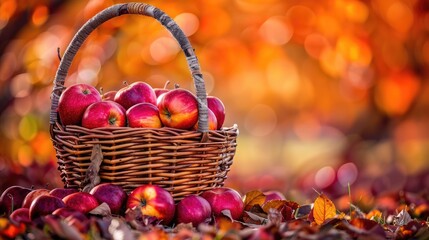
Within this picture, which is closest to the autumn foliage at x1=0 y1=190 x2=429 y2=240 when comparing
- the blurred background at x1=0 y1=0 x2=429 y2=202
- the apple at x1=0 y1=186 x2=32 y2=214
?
the apple at x1=0 y1=186 x2=32 y2=214

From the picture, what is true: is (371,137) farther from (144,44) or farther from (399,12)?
(144,44)

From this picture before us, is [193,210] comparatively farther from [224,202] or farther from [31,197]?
[31,197]

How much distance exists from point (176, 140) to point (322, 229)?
0.60 m

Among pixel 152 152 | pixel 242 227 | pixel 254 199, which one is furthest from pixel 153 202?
pixel 254 199

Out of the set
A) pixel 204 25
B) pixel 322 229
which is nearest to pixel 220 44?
pixel 204 25

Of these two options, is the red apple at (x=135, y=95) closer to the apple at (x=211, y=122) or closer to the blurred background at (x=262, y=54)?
the apple at (x=211, y=122)

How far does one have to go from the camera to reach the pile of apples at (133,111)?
249cm

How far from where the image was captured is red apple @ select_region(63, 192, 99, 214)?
2.29m

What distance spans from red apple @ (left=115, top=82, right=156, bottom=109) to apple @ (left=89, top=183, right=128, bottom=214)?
0.38 meters

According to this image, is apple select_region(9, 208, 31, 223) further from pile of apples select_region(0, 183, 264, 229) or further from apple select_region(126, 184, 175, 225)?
apple select_region(126, 184, 175, 225)

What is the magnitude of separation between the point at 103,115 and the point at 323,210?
813 mm

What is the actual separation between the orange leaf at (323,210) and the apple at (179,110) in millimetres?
506

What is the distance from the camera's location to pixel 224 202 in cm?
250

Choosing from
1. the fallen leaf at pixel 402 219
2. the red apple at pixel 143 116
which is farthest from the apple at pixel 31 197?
the fallen leaf at pixel 402 219
